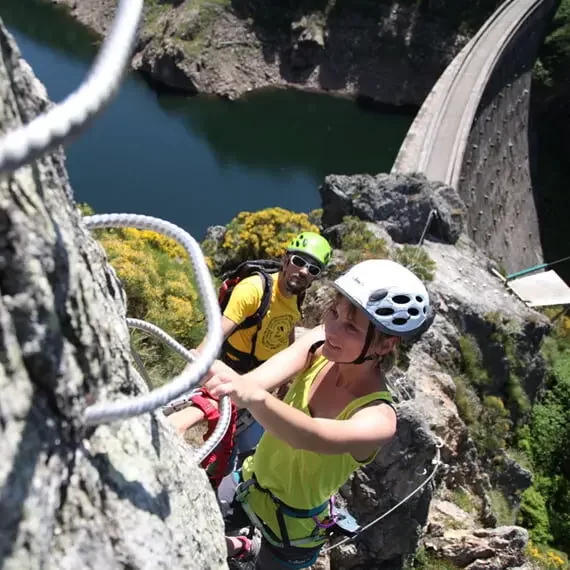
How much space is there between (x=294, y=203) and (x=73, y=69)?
12.2m

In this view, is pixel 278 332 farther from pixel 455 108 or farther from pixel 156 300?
pixel 455 108

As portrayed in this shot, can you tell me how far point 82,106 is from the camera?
959mm

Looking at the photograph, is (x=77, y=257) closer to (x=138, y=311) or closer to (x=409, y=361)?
(x=138, y=311)

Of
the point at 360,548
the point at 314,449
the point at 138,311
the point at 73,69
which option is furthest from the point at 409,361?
the point at 73,69

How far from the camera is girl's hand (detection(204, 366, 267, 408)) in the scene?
6.14 ft

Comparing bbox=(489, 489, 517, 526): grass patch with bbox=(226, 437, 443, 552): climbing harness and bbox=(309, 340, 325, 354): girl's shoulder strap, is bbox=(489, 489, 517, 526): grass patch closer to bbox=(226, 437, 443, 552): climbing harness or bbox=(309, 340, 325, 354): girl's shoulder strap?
bbox=(226, 437, 443, 552): climbing harness

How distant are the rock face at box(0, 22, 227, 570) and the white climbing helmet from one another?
1.05 meters

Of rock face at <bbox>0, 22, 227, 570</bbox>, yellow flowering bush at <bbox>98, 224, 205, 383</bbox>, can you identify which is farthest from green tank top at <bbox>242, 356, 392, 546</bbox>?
yellow flowering bush at <bbox>98, 224, 205, 383</bbox>

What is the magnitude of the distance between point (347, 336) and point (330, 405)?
300mm

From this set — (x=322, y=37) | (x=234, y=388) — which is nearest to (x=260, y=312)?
(x=234, y=388)

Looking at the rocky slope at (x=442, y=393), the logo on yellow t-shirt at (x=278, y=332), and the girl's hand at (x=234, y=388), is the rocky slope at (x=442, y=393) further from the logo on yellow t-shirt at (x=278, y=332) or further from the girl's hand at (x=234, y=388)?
the girl's hand at (x=234, y=388)

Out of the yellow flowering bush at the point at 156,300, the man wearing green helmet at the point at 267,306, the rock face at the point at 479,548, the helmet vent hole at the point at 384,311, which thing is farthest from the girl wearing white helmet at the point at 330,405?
the rock face at the point at 479,548

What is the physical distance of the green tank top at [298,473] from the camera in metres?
2.60

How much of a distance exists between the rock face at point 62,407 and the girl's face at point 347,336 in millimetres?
911
